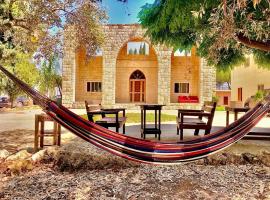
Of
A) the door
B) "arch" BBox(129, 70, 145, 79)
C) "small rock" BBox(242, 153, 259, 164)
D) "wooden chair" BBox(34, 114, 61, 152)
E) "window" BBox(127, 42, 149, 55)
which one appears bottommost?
"small rock" BBox(242, 153, 259, 164)

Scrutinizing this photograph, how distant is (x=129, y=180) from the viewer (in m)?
3.95

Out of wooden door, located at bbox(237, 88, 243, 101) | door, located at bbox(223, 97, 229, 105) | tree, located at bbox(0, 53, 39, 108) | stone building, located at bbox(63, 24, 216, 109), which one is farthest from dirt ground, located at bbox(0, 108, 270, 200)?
door, located at bbox(223, 97, 229, 105)

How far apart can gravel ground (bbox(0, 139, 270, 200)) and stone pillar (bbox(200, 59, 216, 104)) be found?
14.5 m

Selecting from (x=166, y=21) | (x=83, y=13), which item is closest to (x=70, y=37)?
(x=83, y=13)

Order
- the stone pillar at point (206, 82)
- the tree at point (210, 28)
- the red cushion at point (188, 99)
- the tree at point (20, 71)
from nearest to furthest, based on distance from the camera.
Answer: the tree at point (210, 28)
the tree at point (20, 71)
the stone pillar at point (206, 82)
the red cushion at point (188, 99)

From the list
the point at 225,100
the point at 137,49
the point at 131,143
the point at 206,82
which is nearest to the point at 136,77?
the point at 137,49

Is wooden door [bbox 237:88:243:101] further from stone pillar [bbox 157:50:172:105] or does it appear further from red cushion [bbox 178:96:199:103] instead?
stone pillar [bbox 157:50:172:105]

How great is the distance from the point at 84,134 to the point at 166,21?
13.6 feet

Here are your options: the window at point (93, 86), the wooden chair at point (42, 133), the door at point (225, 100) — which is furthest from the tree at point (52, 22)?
the door at point (225, 100)

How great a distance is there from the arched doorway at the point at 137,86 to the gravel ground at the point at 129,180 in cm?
1736

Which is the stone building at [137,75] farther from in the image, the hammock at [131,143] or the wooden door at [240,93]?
the hammock at [131,143]

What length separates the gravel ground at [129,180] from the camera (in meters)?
3.44

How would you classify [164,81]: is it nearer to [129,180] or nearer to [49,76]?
[49,76]

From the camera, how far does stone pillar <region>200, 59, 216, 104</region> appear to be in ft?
63.0
